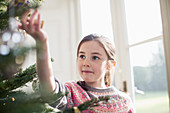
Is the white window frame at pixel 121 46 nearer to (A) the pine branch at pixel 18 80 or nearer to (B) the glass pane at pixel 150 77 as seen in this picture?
(B) the glass pane at pixel 150 77

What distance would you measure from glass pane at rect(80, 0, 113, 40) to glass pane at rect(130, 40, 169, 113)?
0.49 metres

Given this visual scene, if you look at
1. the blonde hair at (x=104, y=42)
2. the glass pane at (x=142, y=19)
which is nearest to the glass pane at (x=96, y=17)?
the glass pane at (x=142, y=19)

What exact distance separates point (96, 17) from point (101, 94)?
1.67 meters

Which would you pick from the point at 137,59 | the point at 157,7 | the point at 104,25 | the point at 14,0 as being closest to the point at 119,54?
the point at 137,59

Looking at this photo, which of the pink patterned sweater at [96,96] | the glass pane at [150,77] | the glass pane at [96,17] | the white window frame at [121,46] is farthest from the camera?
A: the glass pane at [96,17]

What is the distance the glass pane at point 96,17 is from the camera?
219 centimetres

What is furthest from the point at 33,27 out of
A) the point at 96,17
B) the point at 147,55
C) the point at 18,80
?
the point at 96,17

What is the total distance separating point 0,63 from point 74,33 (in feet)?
7.98

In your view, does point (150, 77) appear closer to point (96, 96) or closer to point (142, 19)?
point (142, 19)

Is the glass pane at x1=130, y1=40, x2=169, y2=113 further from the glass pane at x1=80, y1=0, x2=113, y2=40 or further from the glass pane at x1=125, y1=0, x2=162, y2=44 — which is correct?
the glass pane at x1=80, y1=0, x2=113, y2=40

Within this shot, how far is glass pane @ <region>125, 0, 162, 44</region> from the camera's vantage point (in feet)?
4.85

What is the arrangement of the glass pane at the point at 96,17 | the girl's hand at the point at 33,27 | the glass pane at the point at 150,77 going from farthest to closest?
the glass pane at the point at 96,17, the glass pane at the point at 150,77, the girl's hand at the point at 33,27

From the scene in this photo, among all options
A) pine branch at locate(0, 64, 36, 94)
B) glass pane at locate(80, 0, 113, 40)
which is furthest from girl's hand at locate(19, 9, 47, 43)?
glass pane at locate(80, 0, 113, 40)

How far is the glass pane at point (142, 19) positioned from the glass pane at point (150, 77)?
0.28 ft
